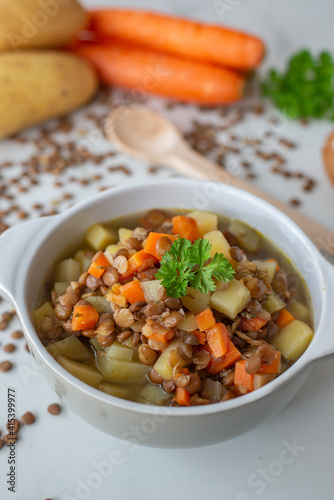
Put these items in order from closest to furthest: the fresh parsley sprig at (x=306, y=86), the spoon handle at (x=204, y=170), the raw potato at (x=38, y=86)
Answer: the spoon handle at (x=204, y=170) → the raw potato at (x=38, y=86) → the fresh parsley sprig at (x=306, y=86)

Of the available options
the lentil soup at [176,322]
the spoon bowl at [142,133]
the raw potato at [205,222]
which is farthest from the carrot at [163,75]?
the lentil soup at [176,322]

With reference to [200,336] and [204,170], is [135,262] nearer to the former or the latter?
[200,336]

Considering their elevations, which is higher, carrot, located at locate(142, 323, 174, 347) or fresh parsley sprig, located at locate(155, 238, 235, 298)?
fresh parsley sprig, located at locate(155, 238, 235, 298)

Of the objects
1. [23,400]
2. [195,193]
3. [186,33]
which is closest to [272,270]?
[195,193]

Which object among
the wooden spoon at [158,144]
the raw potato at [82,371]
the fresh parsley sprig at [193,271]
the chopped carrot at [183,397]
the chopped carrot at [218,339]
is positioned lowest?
the raw potato at [82,371]

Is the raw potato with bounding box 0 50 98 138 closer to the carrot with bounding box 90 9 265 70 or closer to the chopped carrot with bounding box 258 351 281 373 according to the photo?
the carrot with bounding box 90 9 265 70

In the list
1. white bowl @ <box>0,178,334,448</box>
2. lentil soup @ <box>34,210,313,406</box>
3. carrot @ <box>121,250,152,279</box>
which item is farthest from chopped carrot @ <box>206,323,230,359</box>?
carrot @ <box>121,250,152,279</box>

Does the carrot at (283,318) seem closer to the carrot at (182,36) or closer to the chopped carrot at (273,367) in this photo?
the chopped carrot at (273,367)

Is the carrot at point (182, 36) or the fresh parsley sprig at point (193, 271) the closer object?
the fresh parsley sprig at point (193, 271)
